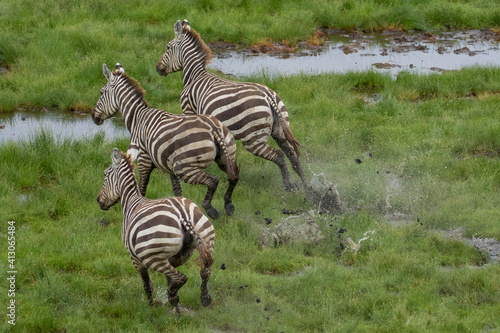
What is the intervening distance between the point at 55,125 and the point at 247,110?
195 inches

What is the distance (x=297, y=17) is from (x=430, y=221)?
999 centimetres

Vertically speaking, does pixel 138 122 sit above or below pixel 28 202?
above

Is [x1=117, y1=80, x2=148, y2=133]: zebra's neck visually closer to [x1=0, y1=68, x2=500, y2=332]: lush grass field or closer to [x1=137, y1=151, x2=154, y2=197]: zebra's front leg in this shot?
[x1=137, y1=151, x2=154, y2=197]: zebra's front leg

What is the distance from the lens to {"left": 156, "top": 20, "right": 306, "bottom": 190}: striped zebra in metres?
8.80

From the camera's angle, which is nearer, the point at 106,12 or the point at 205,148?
the point at 205,148

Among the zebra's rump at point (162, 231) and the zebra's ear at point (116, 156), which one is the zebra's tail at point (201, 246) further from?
the zebra's ear at point (116, 156)

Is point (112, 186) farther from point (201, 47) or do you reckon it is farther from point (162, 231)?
point (201, 47)

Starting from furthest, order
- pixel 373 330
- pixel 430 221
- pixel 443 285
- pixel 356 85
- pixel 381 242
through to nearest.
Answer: pixel 356 85 → pixel 430 221 → pixel 381 242 → pixel 443 285 → pixel 373 330

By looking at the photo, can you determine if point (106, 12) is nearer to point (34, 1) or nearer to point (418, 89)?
point (34, 1)

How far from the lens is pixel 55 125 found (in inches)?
481

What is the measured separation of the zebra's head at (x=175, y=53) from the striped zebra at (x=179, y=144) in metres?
1.49

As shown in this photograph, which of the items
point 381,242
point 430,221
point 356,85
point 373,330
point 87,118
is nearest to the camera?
point 373,330

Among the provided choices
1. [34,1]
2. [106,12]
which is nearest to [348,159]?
[106,12]

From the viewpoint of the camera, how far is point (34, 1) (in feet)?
58.1
